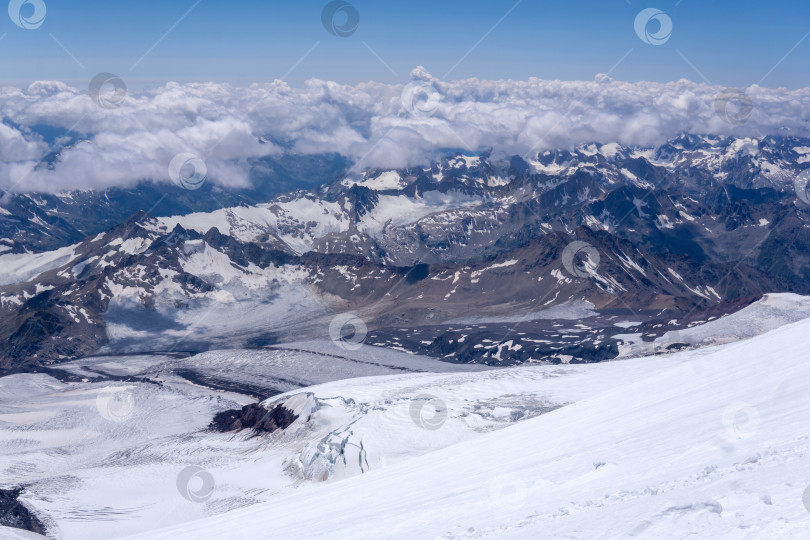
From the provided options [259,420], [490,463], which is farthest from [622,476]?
[259,420]

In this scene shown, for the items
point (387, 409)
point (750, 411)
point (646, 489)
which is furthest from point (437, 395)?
point (646, 489)

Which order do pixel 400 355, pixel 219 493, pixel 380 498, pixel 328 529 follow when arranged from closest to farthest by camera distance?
pixel 328 529, pixel 380 498, pixel 219 493, pixel 400 355

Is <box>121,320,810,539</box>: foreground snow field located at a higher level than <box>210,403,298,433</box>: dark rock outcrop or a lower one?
lower

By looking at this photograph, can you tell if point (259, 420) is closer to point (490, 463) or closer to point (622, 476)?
point (490, 463)

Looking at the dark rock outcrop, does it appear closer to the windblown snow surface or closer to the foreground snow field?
the windblown snow surface

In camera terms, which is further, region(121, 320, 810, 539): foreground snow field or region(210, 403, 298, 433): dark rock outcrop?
region(210, 403, 298, 433): dark rock outcrop

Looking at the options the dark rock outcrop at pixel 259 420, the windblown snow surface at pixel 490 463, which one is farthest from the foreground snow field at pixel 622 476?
the dark rock outcrop at pixel 259 420

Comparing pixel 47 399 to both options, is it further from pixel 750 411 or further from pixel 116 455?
pixel 750 411

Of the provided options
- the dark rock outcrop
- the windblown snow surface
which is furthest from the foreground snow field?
the dark rock outcrop
